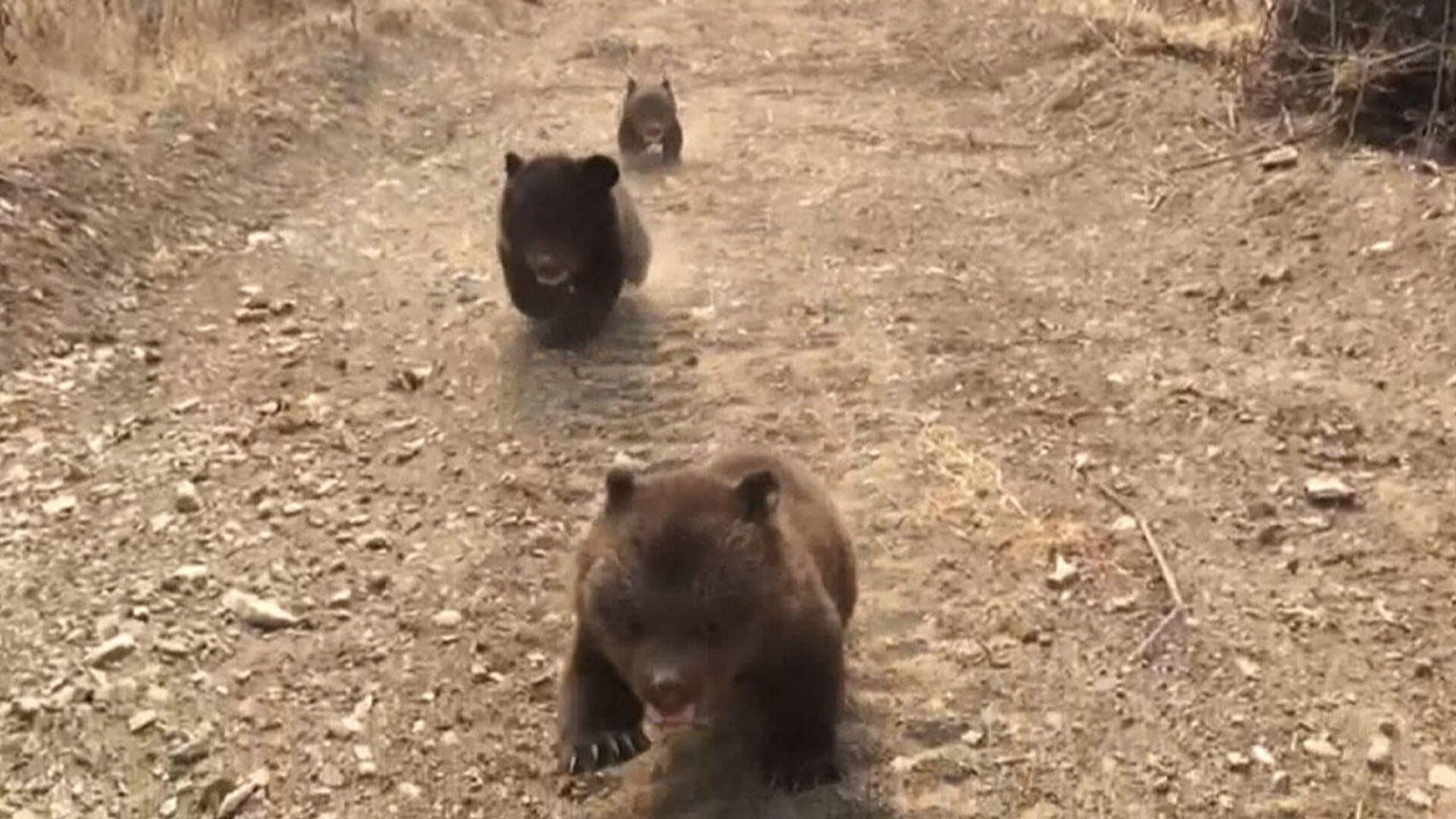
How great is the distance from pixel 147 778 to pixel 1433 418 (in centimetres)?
453

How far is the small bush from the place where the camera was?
834cm

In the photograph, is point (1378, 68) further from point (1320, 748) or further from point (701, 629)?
point (701, 629)

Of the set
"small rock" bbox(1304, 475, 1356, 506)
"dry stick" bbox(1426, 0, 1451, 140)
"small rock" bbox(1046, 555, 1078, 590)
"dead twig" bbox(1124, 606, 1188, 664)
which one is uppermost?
"dry stick" bbox(1426, 0, 1451, 140)

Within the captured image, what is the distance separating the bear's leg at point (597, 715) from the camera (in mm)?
4207

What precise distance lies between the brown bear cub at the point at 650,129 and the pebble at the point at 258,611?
5965 millimetres

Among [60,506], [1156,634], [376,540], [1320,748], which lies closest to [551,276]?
[376,540]

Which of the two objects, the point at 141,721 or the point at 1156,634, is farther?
the point at 1156,634

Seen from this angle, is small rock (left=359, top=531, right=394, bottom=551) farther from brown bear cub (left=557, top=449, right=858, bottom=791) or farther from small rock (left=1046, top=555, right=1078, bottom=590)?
small rock (left=1046, top=555, right=1078, bottom=590)

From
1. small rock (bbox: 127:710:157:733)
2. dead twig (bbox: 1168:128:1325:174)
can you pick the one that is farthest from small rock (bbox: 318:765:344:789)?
dead twig (bbox: 1168:128:1325:174)

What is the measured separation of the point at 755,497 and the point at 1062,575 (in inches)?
62.7

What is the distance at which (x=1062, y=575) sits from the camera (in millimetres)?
5324

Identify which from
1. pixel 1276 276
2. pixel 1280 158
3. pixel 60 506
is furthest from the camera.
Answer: pixel 1280 158

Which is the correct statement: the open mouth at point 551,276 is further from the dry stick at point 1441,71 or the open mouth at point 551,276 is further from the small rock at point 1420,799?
the dry stick at point 1441,71

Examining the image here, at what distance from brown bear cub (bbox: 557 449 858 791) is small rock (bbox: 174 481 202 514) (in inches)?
81.1
